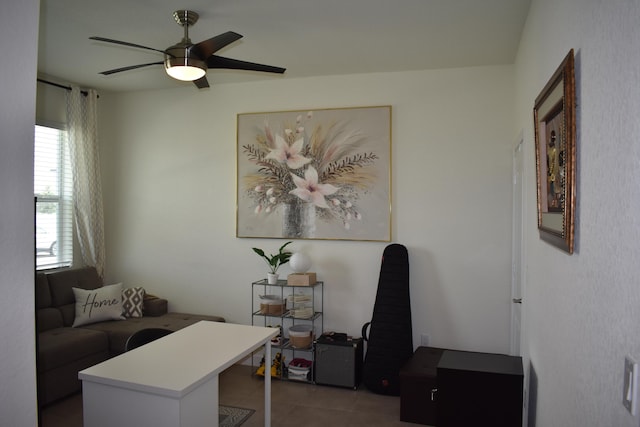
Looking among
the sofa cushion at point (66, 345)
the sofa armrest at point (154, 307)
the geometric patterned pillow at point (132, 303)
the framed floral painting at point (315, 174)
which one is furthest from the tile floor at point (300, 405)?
the framed floral painting at point (315, 174)

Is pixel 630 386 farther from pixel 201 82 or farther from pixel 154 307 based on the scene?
pixel 154 307

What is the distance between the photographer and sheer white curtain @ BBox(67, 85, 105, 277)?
457 centimetres

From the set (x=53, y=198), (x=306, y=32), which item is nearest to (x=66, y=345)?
(x=53, y=198)

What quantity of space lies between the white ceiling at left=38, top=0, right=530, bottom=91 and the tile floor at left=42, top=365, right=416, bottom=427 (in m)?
2.82

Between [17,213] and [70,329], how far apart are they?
363 centimetres

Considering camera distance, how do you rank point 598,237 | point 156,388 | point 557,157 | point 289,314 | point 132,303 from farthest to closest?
point 132,303 → point 289,314 → point 156,388 → point 557,157 → point 598,237

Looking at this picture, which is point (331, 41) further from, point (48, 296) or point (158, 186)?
point (48, 296)

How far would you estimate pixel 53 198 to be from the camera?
14.9 feet

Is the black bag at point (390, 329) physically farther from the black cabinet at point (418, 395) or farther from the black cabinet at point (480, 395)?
the black cabinet at point (480, 395)

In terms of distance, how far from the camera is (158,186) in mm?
4871

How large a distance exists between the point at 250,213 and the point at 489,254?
227 cm

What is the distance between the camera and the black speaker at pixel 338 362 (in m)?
3.91

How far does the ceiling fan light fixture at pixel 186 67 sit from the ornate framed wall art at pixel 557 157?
6.14 feet

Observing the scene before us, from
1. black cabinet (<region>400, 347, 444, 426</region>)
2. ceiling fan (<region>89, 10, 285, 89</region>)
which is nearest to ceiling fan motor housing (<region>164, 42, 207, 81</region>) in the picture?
ceiling fan (<region>89, 10, 285, 89</region>)
